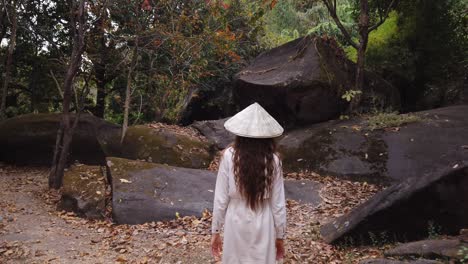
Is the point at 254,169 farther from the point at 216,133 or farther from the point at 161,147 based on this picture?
the point at 216,133

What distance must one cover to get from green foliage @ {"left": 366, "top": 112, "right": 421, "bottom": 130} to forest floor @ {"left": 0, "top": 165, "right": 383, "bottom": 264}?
189cm

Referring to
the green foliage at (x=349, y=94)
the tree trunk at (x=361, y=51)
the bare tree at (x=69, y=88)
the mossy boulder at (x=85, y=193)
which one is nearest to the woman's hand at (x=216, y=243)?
the mossy boulder at (x=85, y=193)

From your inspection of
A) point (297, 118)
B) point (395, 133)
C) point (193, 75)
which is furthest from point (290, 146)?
point (193, 75)

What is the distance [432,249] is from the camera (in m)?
4.51

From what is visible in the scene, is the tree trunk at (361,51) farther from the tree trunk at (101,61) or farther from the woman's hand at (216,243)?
the woman's hand at (216,243)

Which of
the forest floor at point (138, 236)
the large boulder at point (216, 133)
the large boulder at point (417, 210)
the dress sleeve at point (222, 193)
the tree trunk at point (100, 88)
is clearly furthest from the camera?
the tree trunk at point (100, 88)

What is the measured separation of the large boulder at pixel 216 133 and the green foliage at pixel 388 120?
361 centimetres

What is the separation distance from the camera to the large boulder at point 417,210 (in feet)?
16.9

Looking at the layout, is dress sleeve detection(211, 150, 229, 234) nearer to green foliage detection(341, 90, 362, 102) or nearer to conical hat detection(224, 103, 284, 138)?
conical hat detection(224, 103, 284, 138)

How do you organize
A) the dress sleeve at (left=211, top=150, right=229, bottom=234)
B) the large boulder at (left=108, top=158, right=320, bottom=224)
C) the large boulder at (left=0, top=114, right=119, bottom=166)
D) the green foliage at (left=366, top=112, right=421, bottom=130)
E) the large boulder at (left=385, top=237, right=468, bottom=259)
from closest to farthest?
the dress sleeve at (left=211, top=150, right=229, bottom=234), the large boulder at (left=385, top=237, right=468, bottom=259), the large boulder at (left=108, top=158, right=320, bottom=224), the green foliage at (left=366, top=112, right=421, bottom=130), the large boulder at (left=0, top=114, right=119, bottom=166)

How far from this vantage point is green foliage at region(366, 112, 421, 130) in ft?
32.1

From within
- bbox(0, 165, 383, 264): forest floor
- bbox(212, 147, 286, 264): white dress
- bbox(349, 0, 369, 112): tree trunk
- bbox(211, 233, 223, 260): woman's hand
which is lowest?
bbox(0, 165, 383, 264): forest floor

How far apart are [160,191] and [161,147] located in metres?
2.87

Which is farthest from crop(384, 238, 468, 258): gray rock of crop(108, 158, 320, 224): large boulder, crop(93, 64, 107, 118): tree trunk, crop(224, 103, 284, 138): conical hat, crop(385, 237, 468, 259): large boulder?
crop(93, 64, 107, 118): tree trunk
